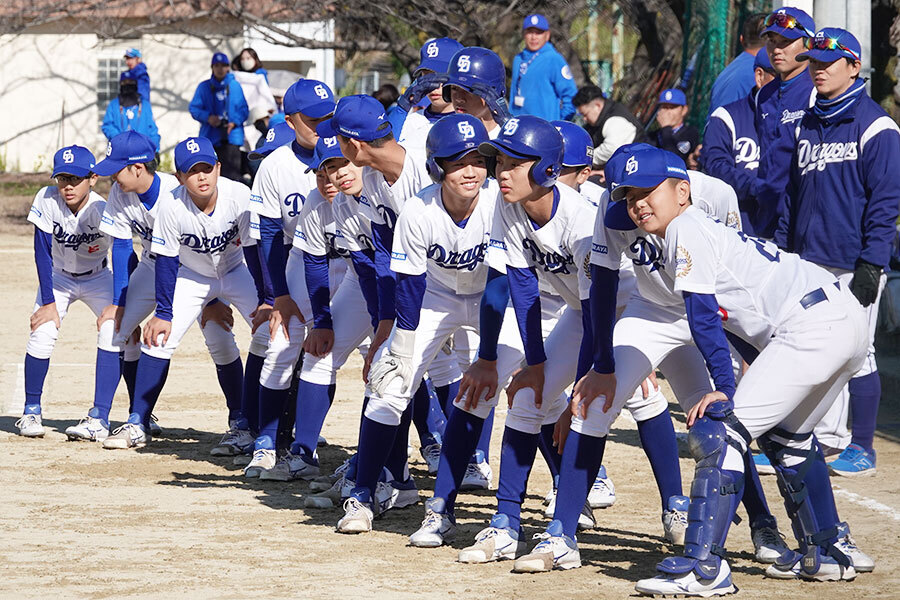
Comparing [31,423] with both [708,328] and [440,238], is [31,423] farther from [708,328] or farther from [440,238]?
[708,328]

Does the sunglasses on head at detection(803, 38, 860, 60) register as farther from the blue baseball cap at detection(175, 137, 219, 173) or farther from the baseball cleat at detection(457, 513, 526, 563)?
the blue baseball cap at detection(175, 137, 219, 173)

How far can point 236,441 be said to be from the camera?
7.85 metres

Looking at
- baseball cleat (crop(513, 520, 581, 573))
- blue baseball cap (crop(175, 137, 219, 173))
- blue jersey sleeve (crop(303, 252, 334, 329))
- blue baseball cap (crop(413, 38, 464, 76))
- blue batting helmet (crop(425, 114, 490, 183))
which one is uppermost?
blue baseball cap (crop(413, 38, 464, 76))

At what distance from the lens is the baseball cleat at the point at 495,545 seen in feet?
17.5

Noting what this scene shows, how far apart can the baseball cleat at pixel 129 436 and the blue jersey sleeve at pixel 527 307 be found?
11.2 feet

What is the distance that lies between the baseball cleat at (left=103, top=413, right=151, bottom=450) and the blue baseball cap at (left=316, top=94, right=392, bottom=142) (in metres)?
2.86

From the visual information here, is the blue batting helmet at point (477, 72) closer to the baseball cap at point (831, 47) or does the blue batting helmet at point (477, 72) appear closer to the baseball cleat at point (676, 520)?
the baseball cap at point (831, 47)

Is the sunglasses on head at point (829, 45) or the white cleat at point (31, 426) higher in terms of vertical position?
the sunglasses on head at point (829, 45)

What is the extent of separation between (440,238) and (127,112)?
12371 mm

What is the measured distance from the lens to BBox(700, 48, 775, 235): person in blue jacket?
7.82m

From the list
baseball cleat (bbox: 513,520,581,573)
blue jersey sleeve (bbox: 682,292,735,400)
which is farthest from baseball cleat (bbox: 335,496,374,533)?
blue jersey sleeve (bbox: 682,292,735,400)

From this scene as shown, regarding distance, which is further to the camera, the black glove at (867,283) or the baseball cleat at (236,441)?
the baseball cleat at (236,441)

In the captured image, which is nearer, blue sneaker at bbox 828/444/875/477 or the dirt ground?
the dirt ground

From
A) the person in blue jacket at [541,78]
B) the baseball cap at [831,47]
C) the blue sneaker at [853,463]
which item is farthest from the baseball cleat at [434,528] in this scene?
the person in blue jacket at [541,78]
